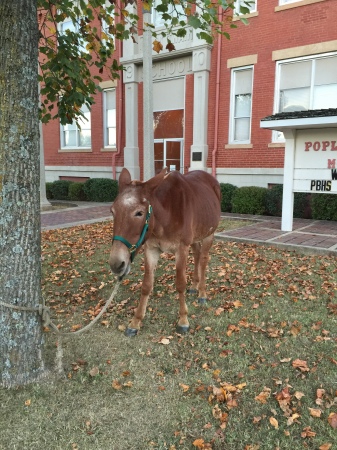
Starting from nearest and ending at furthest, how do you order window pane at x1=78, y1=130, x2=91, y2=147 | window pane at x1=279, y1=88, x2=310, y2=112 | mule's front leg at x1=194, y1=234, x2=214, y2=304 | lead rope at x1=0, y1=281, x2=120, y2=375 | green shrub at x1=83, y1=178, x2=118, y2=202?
lead rope at x1=0, y1=281, x2=120, y2=375, mule's front leg at x1=194, y1=234, x2=214, y2=304, window pane at x1=279, y1=88, x2=310, y2=112, green shrub at x1=83, y1=178, x2=118, y2=202, window pane at x1=78, y1=130, x2=91, y2=147

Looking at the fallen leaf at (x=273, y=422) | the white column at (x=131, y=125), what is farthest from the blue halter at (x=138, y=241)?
the white column at (x=131, y=125)

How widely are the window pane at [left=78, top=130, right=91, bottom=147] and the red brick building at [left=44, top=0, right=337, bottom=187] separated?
746 mm

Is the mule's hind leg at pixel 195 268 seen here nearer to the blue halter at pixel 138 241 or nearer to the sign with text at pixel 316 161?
the blue halter at pixel 138 241

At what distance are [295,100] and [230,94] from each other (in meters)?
2.47

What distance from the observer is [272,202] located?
11.9 metres

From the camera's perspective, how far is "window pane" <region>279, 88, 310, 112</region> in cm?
1254

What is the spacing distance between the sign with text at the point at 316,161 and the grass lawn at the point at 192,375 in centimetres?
350

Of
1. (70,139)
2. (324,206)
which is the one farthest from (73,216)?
(70,139)

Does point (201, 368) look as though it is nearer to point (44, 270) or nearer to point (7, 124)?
point (7, 124)

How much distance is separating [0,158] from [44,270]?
3850 millimetres

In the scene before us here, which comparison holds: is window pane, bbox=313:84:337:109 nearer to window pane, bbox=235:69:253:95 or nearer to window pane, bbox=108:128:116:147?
window pane, bbox=235:69:253:95

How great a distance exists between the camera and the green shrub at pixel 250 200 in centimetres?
1223

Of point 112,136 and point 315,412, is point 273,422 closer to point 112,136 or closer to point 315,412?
point 315,412

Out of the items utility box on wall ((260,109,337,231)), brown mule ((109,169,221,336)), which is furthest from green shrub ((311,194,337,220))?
brown mule ((109,169,221,336))
